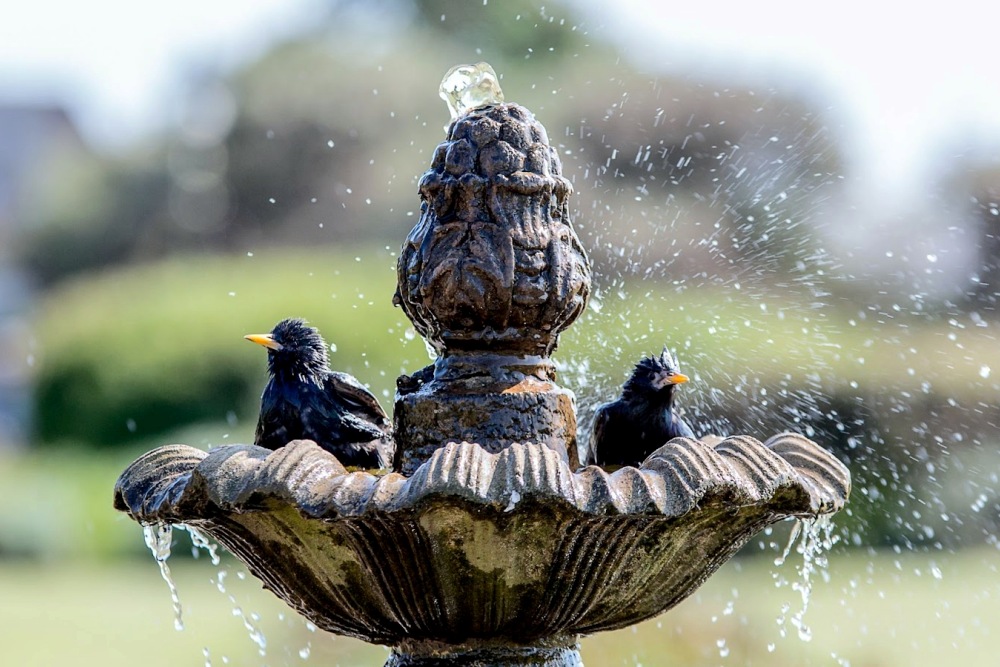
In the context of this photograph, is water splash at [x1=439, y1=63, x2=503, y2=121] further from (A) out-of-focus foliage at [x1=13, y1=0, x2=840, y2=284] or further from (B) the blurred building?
(B) the blurred building

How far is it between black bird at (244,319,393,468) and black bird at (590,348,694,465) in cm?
56

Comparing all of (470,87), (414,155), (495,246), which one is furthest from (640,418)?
(414,155)

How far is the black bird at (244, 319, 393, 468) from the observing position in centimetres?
348

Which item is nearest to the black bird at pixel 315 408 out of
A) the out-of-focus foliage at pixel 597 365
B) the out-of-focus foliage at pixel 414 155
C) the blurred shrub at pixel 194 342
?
the out-of-focus foliage at pixel 597 365

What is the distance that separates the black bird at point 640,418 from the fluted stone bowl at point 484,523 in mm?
397

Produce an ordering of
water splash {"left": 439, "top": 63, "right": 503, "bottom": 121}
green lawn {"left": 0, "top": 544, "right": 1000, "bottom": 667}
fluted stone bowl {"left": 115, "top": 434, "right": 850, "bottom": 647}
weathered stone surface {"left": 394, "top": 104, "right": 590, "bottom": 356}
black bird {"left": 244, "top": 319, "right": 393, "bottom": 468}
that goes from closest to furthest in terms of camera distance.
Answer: fluted stone bowl {"left": 115, "top": 434, "right": 850, "bottom": 647}, weathered stone surface {"left": 394, "top": 104, "right": 590, "bottom": 356}, black bird {"left": 244, "top": 319, "right": 393, "bottom": 468}, water splash {"left": 439, "top": 63, "right": 503, "bottom": 121}, green lawn {"left": 0, "top": 544, "right": 1000, "bottom": 667}

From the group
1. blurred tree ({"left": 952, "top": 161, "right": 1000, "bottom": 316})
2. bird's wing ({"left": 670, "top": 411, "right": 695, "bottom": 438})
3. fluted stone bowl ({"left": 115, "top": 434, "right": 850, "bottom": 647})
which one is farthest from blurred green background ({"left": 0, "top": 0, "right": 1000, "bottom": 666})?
fluted stone bowl ({"left": 115, "top": 434, "right": 850, "bottom": 647})

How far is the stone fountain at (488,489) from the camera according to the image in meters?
2.71

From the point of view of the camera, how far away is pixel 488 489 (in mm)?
2629

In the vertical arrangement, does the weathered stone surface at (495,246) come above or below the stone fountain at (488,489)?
above

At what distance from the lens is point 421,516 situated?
2.70m

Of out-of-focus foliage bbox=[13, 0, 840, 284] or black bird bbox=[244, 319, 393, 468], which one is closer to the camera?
black bird bbox=[244, 319, 393, 468]

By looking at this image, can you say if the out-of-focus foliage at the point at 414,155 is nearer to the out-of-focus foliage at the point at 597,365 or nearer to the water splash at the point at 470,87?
the out-of-focus foliage at the point at 597,365

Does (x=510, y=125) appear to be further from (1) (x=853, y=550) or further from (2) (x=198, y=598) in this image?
(2) (x=198, y=598)
